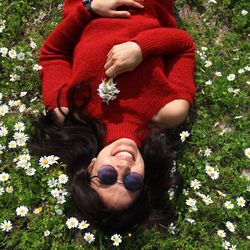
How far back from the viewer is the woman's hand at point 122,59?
3744 millimetres

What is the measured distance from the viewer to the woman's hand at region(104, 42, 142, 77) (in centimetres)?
374

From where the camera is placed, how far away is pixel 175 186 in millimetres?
4191

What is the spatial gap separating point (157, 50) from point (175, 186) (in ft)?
3.88

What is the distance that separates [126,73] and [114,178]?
0.92 m

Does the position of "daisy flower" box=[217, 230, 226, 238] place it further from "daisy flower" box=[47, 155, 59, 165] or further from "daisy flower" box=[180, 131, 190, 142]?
"daisy flower" box=[47, 155, 59, 165]

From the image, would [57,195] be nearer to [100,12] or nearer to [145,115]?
[145,115]


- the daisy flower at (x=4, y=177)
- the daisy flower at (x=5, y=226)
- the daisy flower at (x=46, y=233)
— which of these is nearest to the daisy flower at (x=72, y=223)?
the daisy flower at (x=46, y=233)

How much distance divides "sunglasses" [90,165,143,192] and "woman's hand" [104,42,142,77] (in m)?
0.81

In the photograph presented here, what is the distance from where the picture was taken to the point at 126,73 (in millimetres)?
3879

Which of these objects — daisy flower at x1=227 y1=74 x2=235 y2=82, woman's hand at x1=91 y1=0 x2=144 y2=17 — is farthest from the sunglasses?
daisy flower at x1=227 y1=74 x2=235 y2=82

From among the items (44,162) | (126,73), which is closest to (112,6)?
(126,73)

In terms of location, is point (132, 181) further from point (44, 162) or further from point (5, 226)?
point (5, 226)

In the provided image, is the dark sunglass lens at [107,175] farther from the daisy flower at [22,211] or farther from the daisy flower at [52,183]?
the daisy flower at [22,211]

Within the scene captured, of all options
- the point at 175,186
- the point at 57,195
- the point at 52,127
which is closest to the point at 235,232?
the point at 175,186
